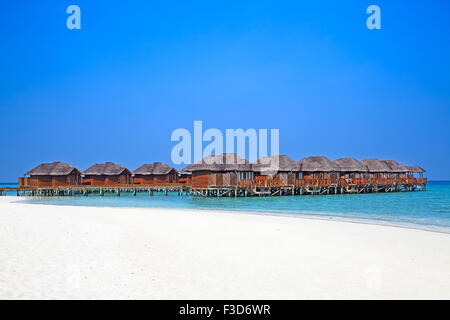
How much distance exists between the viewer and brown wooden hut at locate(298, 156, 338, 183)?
44906mm

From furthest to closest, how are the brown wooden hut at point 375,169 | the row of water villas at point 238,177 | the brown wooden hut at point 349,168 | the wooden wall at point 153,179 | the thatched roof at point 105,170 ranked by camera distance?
1. the brown wooden hut at point 375,169
2. the wooden wall at point 153,179
3. the thatched roof at point 105,170
4. the brown wooden hut at point 349,168
5. the row of water villas at point 238,177

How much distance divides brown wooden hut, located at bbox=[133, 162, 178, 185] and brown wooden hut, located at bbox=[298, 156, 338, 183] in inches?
734

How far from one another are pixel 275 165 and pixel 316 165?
6.25 meters

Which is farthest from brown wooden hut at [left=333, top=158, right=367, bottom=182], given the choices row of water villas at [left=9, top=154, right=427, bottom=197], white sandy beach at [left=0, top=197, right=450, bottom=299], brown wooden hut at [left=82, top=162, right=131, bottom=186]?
white sandy beach at [left=0, top=197, right=450, bottom=299]

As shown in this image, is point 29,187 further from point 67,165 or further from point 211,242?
point 211,242

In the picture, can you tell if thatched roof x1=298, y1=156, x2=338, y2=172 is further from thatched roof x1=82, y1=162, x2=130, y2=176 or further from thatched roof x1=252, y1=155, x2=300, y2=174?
thatched roof x1=82, y1=162, x2=130, y2=176

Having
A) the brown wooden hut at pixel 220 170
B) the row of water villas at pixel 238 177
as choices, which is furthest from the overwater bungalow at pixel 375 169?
the brown wooden hut at pixel 220 170

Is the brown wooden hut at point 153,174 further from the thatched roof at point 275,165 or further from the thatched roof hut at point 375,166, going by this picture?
Result: the thatched roof hut at point 375,166

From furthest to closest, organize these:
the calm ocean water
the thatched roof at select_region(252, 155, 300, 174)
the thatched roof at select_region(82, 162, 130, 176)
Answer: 1. the thatched roof at select_region(82, 162, 130, 176)
2. the thatched roof at select_region(252, 155, 300, 174)
3. the calm ocean water

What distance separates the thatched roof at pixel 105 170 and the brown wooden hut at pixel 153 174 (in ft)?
8.89

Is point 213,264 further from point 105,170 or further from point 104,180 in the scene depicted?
point 104,180

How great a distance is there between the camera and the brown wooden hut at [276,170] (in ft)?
135

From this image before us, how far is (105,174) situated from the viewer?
49125 mm
